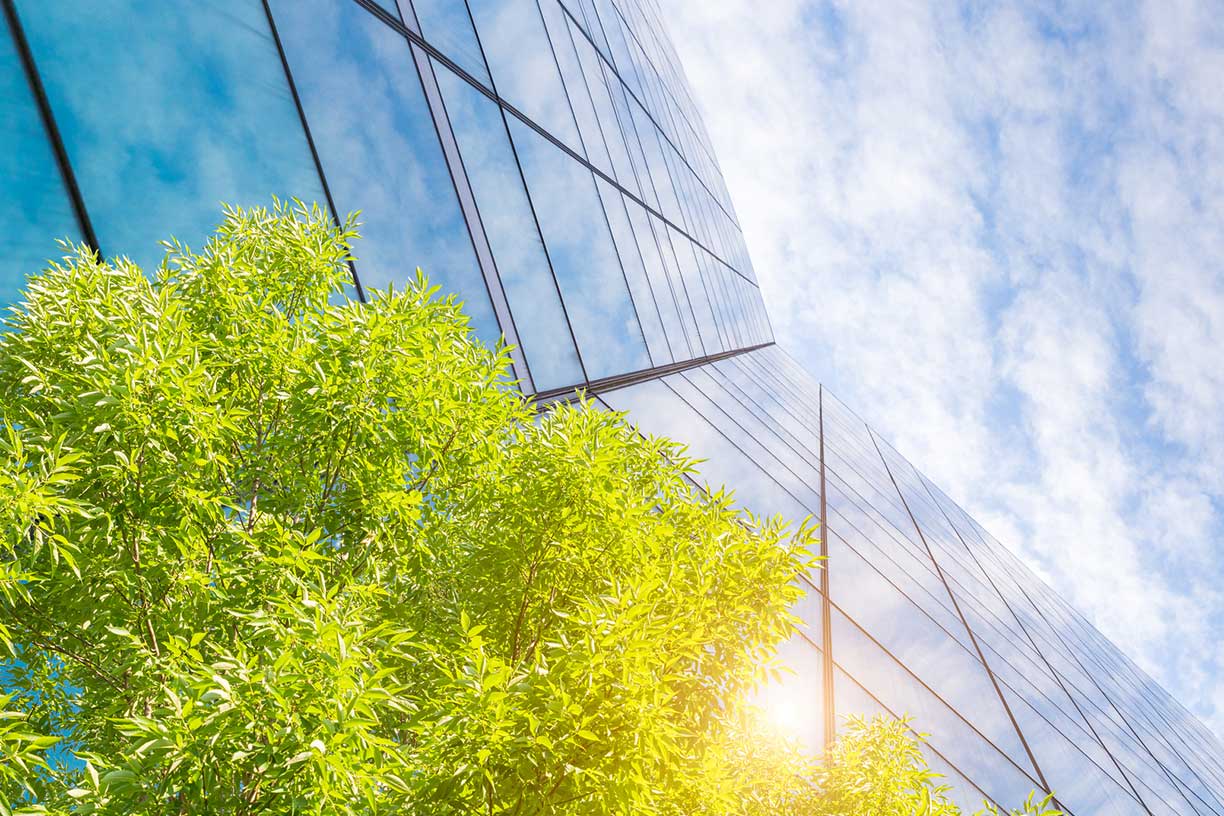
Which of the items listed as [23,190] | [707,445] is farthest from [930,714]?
[23,190]

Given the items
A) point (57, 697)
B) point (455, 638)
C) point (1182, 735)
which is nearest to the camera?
point (57, 697)

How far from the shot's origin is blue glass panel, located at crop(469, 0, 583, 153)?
415 inches

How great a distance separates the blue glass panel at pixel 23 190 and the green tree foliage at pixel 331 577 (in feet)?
0.74

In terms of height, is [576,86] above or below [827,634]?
above

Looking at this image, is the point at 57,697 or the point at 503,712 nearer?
the point at 503,712

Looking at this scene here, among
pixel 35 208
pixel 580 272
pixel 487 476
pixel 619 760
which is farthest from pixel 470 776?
pixel 580 272

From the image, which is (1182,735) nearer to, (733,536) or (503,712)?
(733,536)

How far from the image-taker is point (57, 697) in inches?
127

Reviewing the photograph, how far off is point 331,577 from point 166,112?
3.80 metres

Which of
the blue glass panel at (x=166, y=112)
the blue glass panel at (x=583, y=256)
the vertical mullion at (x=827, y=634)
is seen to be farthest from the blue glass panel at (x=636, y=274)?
the blue glass panel at (x=166, y=112)

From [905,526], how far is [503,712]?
1522cm

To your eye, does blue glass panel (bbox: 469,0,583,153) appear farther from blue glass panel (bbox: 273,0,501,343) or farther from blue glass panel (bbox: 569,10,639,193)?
blue glass panel (bbox: 273,0,501,343)

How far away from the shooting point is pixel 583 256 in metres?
11.1

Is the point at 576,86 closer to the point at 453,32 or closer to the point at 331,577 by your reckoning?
the point at 453,32
